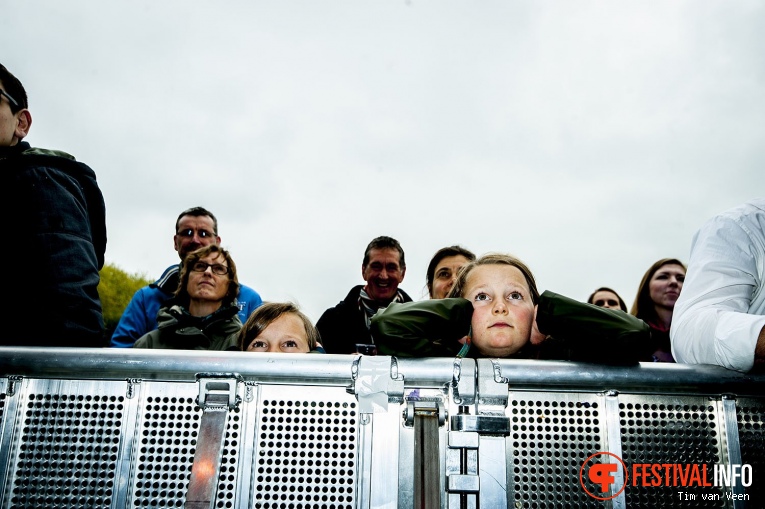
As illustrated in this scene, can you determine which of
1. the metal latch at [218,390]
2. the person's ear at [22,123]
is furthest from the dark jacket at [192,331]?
the metal latch at [218,390]

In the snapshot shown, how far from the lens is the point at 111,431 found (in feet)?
4.04

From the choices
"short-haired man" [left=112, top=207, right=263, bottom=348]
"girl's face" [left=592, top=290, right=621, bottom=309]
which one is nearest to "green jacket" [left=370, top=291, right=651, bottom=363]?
"short-haired man" [left=112, top=207, right=263, bottom=348]

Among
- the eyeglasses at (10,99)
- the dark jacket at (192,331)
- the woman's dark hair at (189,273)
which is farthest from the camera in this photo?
the woman's dark hair at (189,273)

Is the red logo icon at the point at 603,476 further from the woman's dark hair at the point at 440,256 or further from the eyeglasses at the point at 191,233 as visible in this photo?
the eyeglasses at the point at 191,233

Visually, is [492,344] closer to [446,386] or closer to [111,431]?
[446,386]

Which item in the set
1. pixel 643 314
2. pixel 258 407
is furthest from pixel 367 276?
pixel 258 407

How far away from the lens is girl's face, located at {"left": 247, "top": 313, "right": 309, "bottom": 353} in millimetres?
2631

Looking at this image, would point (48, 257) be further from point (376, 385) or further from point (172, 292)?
point (172, 292)

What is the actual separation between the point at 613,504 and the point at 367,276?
3503 millimetres

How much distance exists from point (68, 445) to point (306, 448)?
0.55 meters

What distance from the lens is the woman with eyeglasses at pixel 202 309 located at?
10.7ft

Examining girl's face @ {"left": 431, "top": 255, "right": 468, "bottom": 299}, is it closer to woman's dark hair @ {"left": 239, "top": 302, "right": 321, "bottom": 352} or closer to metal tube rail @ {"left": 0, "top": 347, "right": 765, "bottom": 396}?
woman's dark hair @ {"left": 239, "top": 302, "right": 321, "bottom": 352}

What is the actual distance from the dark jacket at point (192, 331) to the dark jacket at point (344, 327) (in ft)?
3.46

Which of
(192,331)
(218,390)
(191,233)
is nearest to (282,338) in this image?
(192,331)
